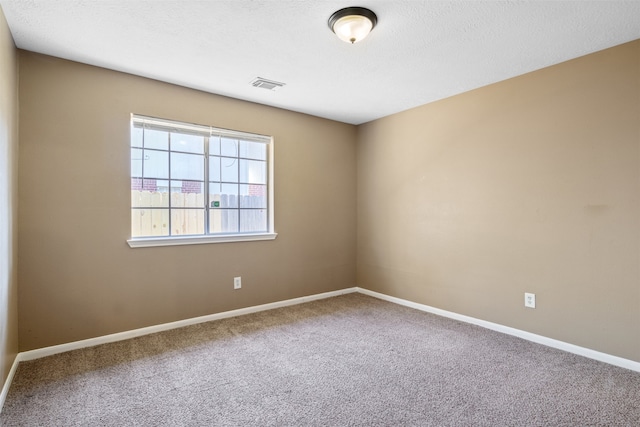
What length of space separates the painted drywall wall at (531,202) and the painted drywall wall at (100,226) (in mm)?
1614

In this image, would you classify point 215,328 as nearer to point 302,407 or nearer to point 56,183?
point 302,407

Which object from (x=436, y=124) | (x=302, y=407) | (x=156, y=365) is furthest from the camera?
(x=436, y=124)

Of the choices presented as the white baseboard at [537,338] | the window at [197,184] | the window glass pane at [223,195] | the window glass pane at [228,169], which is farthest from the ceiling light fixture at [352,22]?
the white baseboard at [537,338]

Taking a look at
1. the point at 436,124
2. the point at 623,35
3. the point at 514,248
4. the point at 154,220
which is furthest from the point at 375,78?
the point at 154,220

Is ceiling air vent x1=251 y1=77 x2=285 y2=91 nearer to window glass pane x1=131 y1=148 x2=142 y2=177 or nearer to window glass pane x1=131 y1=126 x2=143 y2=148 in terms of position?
window glass pane x1=131 y1=126 x2=143 y2=148

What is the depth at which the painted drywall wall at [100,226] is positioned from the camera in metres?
2.62

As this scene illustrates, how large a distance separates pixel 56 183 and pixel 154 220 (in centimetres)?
81

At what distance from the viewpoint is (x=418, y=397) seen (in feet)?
6.81

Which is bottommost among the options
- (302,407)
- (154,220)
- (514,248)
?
(302,407)

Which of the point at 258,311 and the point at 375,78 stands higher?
the point at 375,78

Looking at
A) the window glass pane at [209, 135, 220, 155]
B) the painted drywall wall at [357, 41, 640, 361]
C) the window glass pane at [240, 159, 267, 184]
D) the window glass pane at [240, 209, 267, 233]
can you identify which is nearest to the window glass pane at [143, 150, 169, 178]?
the window glass pane at [209, 135, 220, 155]

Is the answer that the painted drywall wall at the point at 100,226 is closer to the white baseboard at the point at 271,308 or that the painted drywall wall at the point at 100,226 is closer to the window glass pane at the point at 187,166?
the white baseboard at the point at 271,308

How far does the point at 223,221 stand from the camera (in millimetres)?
3688

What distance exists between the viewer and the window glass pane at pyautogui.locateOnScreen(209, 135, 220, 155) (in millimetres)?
3580
